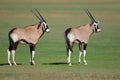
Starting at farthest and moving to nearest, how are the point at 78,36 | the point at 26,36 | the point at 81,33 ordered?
the point at 81,33 → the point at 78,36 → the point at 26,36

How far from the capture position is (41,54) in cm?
3034

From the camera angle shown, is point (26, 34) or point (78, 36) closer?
point (26, 34)

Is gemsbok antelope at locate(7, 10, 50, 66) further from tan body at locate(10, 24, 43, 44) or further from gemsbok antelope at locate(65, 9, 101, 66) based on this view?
gemsbok antelope at locate(65, 9, 101, 66)

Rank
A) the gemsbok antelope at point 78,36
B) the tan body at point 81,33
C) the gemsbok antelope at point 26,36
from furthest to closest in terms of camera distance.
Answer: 1. the tan body at point 81,33
2. the gemsbok antelope at point 78,36
3. the gemsbok antelope at point 26,36

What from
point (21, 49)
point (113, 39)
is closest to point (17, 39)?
point (21, 49)

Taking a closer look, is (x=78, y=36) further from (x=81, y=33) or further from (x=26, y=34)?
(x=26, y=34)

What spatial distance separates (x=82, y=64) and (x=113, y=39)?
45.4 feet

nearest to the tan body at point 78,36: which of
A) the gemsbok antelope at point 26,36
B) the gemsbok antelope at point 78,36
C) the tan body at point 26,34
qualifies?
the gemsbok antelope at point 78,36

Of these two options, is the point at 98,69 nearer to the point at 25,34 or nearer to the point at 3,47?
the point at 25,34

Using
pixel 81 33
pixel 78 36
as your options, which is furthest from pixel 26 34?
pixel 81 33

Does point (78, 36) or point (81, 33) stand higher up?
point (81, 33)

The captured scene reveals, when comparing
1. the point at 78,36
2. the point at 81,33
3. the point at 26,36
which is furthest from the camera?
the point at 81,33

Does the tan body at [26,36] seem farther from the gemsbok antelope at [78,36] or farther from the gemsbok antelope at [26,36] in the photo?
the gemsbok antelope at [78,36]

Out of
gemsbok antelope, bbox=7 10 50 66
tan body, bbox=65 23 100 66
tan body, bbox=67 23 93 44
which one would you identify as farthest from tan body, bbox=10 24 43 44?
tan body, bbox=67 23 93 44
